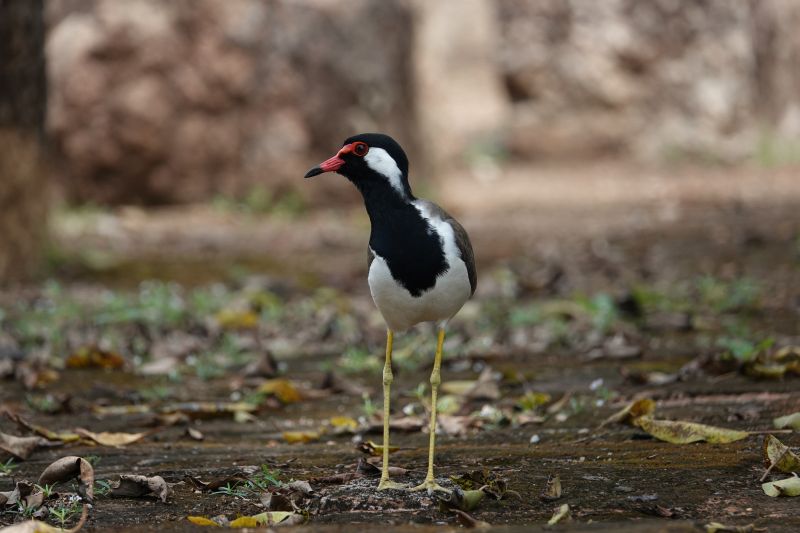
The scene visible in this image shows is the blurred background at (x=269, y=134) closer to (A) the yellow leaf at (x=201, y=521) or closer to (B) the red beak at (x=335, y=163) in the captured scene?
(B) the red beak at (x=335, y=163)

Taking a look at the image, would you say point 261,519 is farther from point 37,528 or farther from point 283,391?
point 283,391

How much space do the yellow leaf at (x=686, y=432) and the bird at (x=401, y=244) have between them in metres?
0.73

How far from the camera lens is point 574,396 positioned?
13.9 ft

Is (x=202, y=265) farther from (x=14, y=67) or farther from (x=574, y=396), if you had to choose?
(x=574, y=396)

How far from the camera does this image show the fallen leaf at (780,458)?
303cm

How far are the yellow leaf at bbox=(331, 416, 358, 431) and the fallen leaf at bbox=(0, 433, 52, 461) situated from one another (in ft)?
3.33

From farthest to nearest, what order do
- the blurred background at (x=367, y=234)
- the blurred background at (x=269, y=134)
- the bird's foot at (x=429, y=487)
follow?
the blurred background at (x=269, y=134) → the blurred background at (x=367, y=234) → the bird's foot at (x=429, y=487)

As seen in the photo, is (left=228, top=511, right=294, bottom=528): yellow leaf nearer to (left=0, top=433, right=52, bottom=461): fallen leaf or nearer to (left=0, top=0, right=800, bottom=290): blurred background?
(left=0, top=433, right=52, bottom=461): fallen leaf

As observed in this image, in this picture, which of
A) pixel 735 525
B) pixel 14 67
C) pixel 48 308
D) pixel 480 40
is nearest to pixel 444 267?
pixel 735 525

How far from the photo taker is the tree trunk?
282 inches

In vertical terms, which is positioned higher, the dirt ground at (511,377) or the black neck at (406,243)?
the black neck at (406,243)

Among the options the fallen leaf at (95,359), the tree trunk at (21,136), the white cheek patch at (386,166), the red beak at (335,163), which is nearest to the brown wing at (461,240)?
the white cheek patch at (386,166)

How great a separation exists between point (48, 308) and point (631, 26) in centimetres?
1084

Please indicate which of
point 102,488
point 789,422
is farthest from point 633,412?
point 102,488
